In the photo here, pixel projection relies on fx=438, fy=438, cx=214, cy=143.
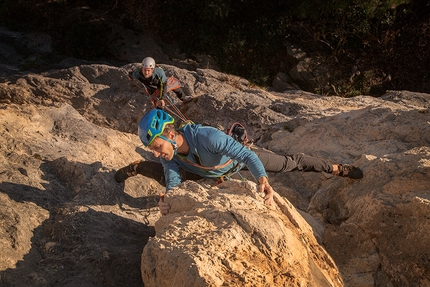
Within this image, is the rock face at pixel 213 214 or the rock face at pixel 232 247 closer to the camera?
the rock face at pixel 232 247

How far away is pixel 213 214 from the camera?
379 cm

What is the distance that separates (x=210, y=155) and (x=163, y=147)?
52 cm

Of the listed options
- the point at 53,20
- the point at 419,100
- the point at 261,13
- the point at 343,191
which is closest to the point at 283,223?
the point at 343,191

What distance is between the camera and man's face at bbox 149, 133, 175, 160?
178 inches

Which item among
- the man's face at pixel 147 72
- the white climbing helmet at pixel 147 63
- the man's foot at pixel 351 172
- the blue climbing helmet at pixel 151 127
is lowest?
the man's face at pixel 147 72

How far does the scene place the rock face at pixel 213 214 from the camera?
351 centimetres

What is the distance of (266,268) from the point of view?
3.38 meters

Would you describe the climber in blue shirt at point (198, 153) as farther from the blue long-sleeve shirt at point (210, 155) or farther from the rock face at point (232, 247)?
the rock face at point (232, 247)

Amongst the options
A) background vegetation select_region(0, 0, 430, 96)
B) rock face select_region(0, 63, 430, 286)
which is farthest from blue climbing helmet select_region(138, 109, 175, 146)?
background vegetation select_region(0, 0, 430, 96)

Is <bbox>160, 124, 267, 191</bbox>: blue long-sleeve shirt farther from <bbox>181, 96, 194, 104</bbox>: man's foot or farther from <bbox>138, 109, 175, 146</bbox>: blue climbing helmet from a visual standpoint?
<bbox>181, 96, 194, 104</bbox>: man's foot

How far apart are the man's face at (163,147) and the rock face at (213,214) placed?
0.39 metres

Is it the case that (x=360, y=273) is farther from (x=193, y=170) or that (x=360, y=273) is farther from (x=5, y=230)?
(x=5, y=230)

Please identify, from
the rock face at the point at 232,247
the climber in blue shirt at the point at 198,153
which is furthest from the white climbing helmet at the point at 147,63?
the rock face at the point at 232,247

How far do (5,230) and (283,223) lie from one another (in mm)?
2606
